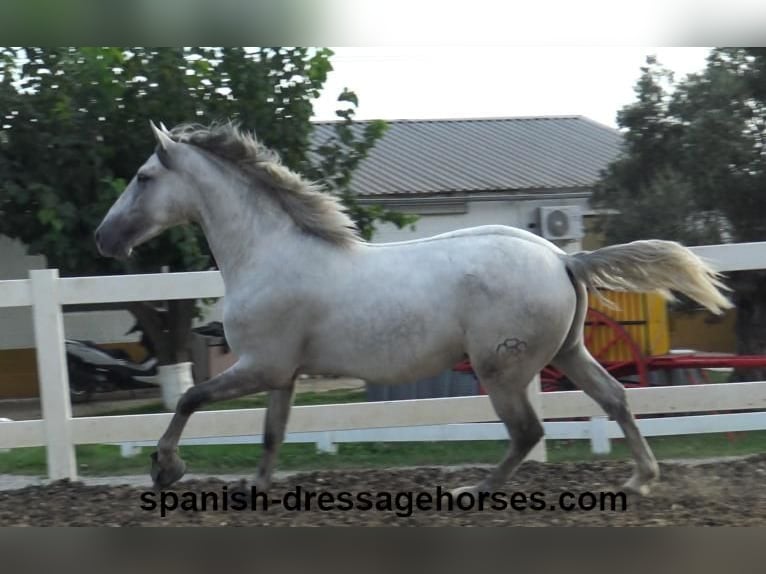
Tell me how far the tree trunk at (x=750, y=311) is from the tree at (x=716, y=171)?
0.01 m

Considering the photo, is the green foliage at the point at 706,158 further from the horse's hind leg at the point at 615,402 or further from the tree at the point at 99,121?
the horse's hind leg at the point at 615,402

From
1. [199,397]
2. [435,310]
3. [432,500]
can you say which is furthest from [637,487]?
[199,397]

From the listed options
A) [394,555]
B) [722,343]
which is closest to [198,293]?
[394,555]

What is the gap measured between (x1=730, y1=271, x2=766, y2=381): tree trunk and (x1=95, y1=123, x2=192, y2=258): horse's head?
6.87 metres

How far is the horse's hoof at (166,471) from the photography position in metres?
5.41

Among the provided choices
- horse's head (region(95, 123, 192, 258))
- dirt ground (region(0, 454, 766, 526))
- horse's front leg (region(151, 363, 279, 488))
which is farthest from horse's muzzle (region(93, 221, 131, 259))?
dirt ground (region(0, 454, 766, 526))

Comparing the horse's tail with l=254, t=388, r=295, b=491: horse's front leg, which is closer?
the horse's tail

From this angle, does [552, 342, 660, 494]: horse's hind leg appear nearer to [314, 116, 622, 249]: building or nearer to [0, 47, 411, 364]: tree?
[0, 47, 411, 364]: tree

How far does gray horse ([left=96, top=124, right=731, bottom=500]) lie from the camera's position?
528 centimetres

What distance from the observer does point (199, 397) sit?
5.32 meters

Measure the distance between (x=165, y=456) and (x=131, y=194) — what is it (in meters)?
1.44

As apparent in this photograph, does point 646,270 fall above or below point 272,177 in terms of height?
below

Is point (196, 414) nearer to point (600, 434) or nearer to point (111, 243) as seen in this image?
point (111, 243)

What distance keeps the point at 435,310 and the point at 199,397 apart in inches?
51.7
